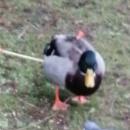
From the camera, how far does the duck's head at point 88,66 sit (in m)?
5.04

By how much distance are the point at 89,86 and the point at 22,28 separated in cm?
148

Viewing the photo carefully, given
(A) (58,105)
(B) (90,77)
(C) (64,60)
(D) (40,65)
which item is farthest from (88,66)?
(D) (40,65)

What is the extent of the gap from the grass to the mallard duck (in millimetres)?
182

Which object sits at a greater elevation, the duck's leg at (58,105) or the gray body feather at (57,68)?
the gray body feather at (57,68)

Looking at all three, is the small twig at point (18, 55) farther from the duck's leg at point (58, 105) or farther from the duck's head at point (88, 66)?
the duck's head at point (88, 66)

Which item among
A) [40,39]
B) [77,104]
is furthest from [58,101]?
[40,39]

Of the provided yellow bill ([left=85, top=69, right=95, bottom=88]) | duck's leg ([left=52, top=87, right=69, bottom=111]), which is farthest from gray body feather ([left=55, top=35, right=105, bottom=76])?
Answer: duck's leg ([left=52, top=87, right=69, bottom=111])

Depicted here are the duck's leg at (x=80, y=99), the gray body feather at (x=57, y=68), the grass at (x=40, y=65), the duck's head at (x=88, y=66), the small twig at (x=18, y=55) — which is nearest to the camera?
the duck's head at (x=88, y=66)

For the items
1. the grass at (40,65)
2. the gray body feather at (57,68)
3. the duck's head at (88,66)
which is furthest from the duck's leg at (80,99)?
the duck's head at (88,66)

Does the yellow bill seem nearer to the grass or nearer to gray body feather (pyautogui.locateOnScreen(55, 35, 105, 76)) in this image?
gray body feather (pyautogui.locateOnScreen(55, 35, 105, 76))

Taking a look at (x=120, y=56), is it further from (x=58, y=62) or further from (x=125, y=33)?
(x=58, y=62)

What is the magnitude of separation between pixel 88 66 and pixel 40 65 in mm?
835

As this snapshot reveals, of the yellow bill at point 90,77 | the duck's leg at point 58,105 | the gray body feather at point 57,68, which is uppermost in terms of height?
the yellow bill at point 90,77

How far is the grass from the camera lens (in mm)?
5273
